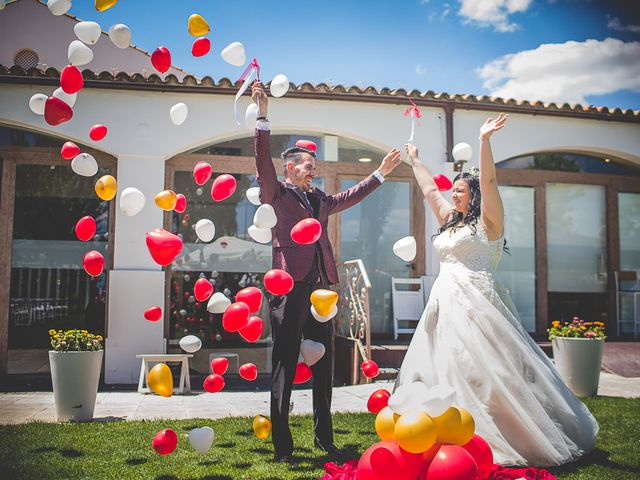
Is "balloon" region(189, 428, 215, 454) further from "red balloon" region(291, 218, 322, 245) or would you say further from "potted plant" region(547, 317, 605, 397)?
"potted plant" region(547, 317, 605, 397)

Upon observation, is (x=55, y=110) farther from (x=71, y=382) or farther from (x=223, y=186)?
(x=71, y=382)

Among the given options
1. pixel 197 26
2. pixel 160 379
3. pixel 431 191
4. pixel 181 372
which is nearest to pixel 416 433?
pixel 160 379

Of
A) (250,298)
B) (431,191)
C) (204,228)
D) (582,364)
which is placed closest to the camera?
(250,298)

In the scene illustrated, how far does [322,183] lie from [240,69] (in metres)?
4.41

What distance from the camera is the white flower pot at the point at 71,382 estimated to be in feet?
15.6

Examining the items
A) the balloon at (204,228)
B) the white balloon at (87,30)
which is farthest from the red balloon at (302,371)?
the white balloon at (87,30)

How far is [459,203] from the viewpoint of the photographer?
12.5ft

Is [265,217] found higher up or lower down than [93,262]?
higher up

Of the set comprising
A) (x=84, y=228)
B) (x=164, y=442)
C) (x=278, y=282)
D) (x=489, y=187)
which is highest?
(x=489, y=187)

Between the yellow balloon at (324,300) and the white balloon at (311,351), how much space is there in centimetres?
29

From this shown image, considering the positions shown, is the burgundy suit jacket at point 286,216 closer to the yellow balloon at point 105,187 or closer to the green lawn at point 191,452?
the yellow balloon at point 105,187

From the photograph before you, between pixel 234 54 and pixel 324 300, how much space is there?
169 centimetres

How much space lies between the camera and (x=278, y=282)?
125 inches

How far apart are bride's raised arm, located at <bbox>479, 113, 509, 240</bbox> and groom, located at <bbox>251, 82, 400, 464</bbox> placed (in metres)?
1.06
